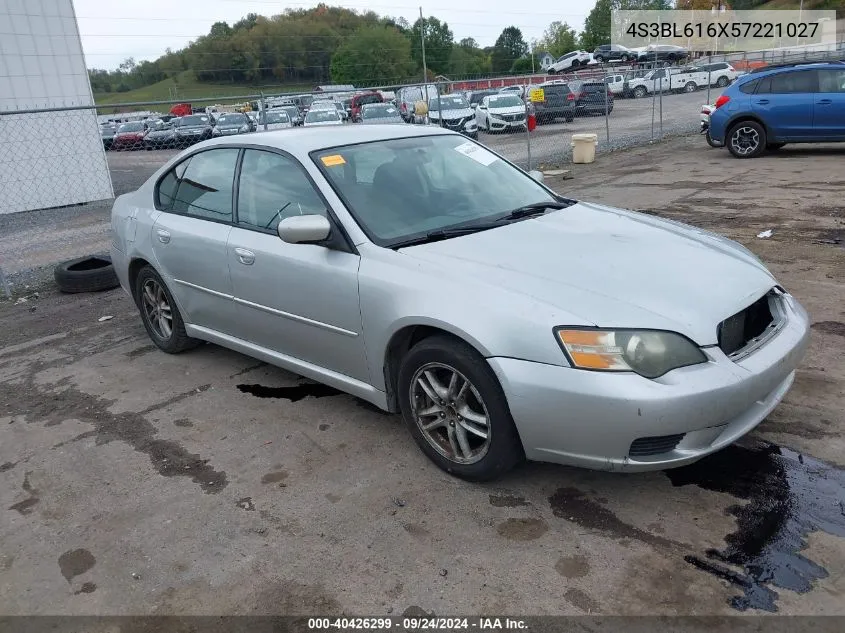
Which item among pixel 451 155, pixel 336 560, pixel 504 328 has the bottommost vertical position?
pixel 336 560

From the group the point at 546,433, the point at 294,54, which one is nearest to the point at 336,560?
the point at 546,433

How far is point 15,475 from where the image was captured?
3.75 m

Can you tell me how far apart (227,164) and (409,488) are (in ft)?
8.22

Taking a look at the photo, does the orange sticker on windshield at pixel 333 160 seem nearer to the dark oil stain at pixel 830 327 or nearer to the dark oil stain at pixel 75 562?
the dark oil stain at pixel 75 562

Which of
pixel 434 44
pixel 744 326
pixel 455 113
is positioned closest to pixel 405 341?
pixel 744 326

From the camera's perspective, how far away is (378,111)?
76.7 ft

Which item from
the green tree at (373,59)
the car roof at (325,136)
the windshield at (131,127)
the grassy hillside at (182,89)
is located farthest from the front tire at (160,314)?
the grassy hillside at (182,89)

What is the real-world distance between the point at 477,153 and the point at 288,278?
153 centimetres

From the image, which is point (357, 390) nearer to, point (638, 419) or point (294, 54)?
point (638, 419)

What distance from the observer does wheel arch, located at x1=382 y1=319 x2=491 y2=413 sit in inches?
120

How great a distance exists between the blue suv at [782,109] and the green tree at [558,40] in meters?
85.0

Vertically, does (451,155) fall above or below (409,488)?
above

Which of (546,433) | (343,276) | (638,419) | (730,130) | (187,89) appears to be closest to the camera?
(638,419)

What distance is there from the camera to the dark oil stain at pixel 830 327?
474 centimetres
